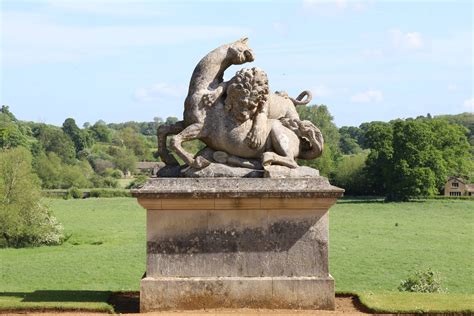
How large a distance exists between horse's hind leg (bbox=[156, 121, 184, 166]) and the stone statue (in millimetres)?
73

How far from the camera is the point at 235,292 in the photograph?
39.1 ft

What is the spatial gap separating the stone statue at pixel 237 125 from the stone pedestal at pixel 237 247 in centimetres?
54

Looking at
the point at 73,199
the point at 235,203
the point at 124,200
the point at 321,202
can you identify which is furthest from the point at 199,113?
the point at 73,199

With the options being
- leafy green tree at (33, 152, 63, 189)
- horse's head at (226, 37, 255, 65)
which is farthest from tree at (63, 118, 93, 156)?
horse's head at (226, 37, 255, 65)

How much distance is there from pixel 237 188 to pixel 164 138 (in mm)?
1804

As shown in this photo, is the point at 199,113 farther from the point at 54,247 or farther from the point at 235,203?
the point at 54,247

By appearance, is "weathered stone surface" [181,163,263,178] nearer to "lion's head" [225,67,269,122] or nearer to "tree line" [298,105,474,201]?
"lion's head" [225,67,269,122]

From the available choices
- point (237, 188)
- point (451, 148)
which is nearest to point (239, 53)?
point (237, 188)

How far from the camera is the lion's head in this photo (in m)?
12.3

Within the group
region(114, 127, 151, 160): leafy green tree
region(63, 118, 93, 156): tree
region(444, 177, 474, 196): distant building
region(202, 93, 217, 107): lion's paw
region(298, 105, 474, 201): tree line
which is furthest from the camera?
region(63, 118, 93, 156): tree

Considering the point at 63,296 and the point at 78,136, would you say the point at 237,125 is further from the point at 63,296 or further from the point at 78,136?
the point at 78,136

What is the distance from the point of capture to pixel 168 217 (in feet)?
39.3

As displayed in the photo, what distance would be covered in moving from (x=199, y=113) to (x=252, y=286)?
2802mm

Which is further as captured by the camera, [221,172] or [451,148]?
Answer: [451,148]
